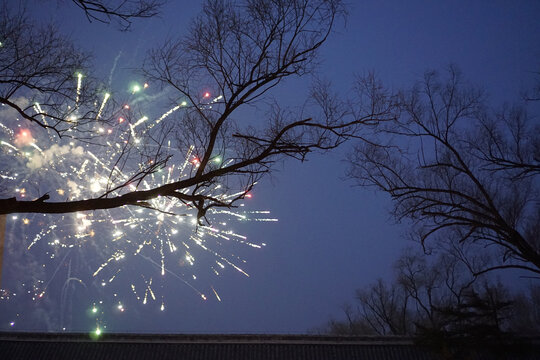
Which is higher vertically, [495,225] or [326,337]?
[495,225]

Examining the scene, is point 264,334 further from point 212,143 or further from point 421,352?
point 212,143

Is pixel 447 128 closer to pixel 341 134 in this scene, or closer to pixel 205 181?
pixel 341 134

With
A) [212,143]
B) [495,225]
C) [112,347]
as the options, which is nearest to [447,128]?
[495,225]

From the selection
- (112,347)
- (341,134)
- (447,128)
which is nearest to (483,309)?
(447,128)

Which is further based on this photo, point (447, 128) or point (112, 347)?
point (112, 347)

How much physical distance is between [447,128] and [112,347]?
15.3 metres

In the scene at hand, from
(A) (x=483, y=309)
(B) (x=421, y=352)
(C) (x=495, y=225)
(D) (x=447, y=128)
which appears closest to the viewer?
(C) (x=495, y=225)

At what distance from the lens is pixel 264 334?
1636 cm

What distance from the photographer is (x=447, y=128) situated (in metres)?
7.92

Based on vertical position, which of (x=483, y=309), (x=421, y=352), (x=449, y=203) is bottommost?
(x=421, y=352)

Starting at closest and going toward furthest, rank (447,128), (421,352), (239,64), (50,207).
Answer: (50,207)
(239,64)
(447,128)
(421,352)

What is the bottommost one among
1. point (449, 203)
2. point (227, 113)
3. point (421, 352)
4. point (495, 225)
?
point (421, 352)

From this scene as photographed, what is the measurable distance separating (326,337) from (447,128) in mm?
11319

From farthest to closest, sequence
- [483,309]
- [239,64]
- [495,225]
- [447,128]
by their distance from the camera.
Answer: [483,309] → [447,128] → [495,225] → [239,64]
